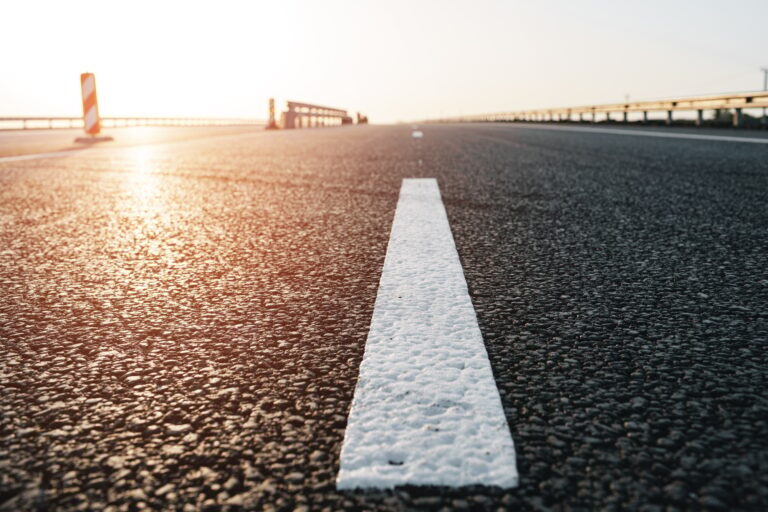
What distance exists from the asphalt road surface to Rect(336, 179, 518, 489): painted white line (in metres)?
0.03

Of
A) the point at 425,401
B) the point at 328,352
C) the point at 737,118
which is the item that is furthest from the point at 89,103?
the point at 737,118

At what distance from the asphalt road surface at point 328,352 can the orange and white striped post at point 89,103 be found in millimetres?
9278

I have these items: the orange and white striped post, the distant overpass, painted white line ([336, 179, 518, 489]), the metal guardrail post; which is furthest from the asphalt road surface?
the distant overpass

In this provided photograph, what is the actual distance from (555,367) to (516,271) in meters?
0.84

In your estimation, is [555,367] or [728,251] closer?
[555,367]

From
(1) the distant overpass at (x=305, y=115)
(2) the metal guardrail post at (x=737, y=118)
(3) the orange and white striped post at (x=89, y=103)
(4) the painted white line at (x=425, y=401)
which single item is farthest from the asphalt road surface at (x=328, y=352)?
(1) the distant overpass at (x=305, y=115)

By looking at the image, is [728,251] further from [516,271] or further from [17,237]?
[17,237]

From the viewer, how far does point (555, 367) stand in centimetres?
133

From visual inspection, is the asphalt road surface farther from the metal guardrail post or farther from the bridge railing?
the bridge railing

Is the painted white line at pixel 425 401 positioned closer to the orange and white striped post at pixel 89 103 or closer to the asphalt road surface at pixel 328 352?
the asphalt road surface at pixel 328 352

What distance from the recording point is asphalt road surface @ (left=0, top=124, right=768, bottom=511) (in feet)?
3.04

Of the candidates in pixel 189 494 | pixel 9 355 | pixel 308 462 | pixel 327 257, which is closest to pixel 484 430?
pixel 308 462

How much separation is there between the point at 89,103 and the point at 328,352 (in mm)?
12084

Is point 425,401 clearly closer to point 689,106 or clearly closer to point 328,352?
point 328,352
